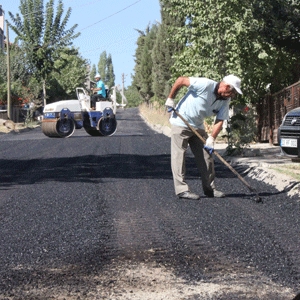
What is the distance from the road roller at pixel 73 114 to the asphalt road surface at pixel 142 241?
48.2 feet

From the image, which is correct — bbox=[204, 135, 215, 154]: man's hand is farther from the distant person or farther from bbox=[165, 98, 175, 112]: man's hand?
the distant person

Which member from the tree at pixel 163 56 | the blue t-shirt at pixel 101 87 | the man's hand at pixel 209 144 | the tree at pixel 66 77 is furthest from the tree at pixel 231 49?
the tree at pixel 66 77

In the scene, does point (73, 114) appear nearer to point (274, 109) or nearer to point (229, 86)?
point (274, 109)

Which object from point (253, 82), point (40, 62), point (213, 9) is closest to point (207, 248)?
point (213, 9)

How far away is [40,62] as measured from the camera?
67000 millimetres

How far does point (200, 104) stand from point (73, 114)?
730 inches

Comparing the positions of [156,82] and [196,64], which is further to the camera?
[156,82]

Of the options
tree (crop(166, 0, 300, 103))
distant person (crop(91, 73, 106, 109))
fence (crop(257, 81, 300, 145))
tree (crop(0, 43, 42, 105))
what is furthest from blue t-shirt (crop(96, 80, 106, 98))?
tree (crop(0, 43, 42, 105))

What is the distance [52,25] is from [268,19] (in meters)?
51.7

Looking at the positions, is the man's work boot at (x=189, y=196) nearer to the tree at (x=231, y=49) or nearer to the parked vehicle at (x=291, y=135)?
the parked vehicle at (x=291, y=135)

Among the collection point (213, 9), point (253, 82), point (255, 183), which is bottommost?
point (255, 183)

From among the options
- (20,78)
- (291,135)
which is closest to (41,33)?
(20,78)

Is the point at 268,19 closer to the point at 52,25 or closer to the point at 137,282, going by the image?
the point at 137,282

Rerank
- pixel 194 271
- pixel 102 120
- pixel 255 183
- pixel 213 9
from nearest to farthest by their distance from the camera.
A: pixel 194 271 → pixel 255 183 → pixel 213 9 → pixel 102 120
